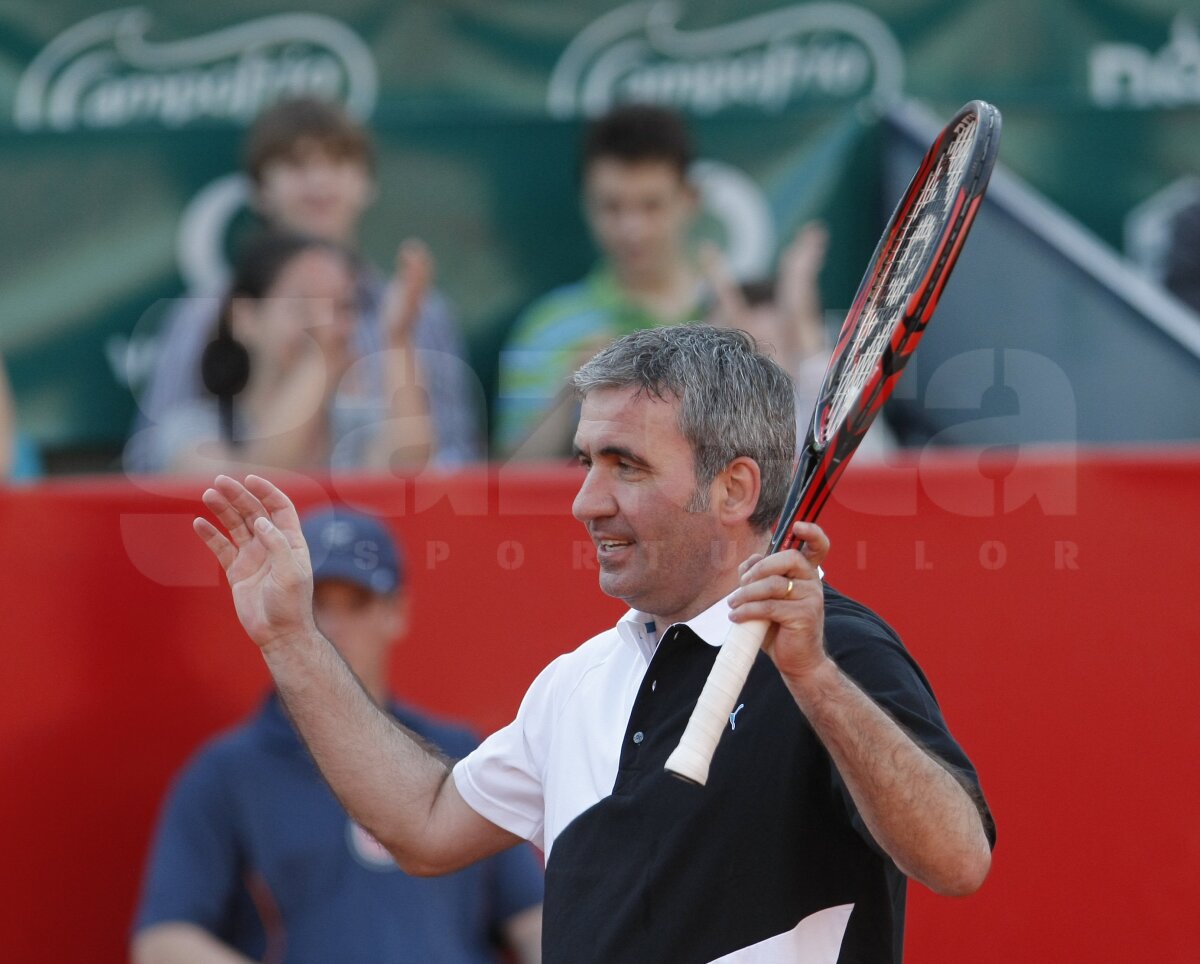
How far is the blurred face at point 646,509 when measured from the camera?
2.48 meters

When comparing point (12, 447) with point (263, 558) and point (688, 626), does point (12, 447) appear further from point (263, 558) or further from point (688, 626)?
point (688, 626)

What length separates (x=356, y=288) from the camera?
17.5ft

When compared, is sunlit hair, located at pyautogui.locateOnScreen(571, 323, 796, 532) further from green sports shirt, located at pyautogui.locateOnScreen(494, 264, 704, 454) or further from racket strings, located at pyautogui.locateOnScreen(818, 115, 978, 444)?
green sports shirt, located at pyautogui.locateOnScreen(494, 264, 704, 454)

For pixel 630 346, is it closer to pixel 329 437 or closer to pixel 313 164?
pixel 329 437

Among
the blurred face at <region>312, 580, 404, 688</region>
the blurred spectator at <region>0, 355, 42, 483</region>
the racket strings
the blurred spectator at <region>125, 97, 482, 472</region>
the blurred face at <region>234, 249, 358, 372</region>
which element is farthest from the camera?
the blurred spectator at <region>125, 97, 482, 472</region>

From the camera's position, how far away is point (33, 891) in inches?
161

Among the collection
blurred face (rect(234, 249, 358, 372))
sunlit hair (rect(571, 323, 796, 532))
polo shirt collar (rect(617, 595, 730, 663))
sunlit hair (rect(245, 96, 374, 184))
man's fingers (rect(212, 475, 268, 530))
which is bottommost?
polo shirt collar (rect(617, 595, 730, 663))

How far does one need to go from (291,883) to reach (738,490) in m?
1.79

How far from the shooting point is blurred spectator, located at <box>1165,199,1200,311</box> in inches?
232

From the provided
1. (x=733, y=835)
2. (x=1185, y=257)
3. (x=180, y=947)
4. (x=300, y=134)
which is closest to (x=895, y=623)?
(x=180, y=947)

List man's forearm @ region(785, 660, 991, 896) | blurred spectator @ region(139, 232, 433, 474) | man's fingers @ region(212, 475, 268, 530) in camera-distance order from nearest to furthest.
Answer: man's forearm @ region(785, 660, 991, 896) → man's fingers @ region(212, 475, 268, 530) → blurred spectator @ region(139, 232, 433, 474)

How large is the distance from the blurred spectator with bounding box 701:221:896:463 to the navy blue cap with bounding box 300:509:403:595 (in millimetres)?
1646

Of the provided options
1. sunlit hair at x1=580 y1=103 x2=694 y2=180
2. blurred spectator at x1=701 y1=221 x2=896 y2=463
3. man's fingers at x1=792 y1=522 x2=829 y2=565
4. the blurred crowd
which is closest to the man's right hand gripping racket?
man's fingers at x1=792 y1=522 x2=829 y2=565

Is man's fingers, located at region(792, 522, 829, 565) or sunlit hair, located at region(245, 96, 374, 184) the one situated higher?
sunlit hair, located at region(245, 96, 374, 184)
